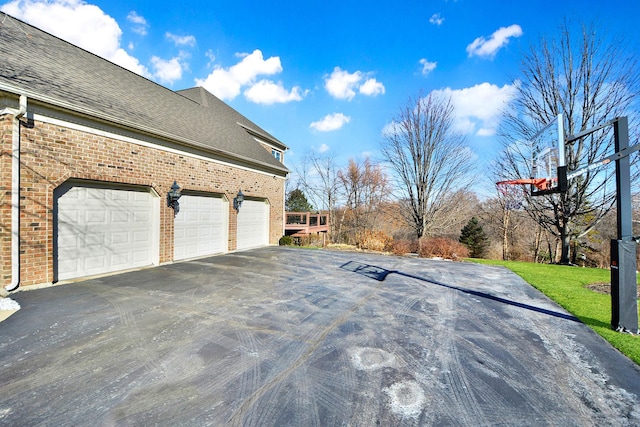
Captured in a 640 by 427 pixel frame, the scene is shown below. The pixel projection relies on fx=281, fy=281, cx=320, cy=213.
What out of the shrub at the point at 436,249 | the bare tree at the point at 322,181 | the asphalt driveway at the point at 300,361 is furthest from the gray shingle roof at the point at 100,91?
the bare tree at the point at 322,181

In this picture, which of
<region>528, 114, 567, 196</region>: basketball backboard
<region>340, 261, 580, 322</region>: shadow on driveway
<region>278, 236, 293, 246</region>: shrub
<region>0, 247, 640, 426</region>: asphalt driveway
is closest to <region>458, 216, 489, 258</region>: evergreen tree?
<region>278, 236, 293, 246</region>: shrub

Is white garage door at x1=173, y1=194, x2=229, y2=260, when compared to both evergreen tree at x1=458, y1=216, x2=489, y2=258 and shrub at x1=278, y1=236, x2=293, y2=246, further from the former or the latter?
evergreen tree at x1=458, y1=216, x2=489, y2=258

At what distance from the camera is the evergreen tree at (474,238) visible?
78.4 ft

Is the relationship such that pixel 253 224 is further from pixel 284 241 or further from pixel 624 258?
pixel 624 258

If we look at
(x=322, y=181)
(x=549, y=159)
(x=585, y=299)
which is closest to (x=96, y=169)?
(x=549, y=159)

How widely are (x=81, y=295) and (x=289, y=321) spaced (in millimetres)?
3948

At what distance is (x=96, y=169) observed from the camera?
633 centimetres

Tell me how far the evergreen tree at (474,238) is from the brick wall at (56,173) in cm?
2323

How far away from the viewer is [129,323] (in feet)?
12.6

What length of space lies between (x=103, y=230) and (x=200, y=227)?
3.05m

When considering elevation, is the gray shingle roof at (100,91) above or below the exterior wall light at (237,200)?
above

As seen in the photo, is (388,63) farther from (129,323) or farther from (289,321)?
(129,323)

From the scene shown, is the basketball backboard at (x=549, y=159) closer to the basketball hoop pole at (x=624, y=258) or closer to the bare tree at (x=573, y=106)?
the basketball hoop pole at (x=624, y=258)

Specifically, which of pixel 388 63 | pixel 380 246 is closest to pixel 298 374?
pixel 380 246
